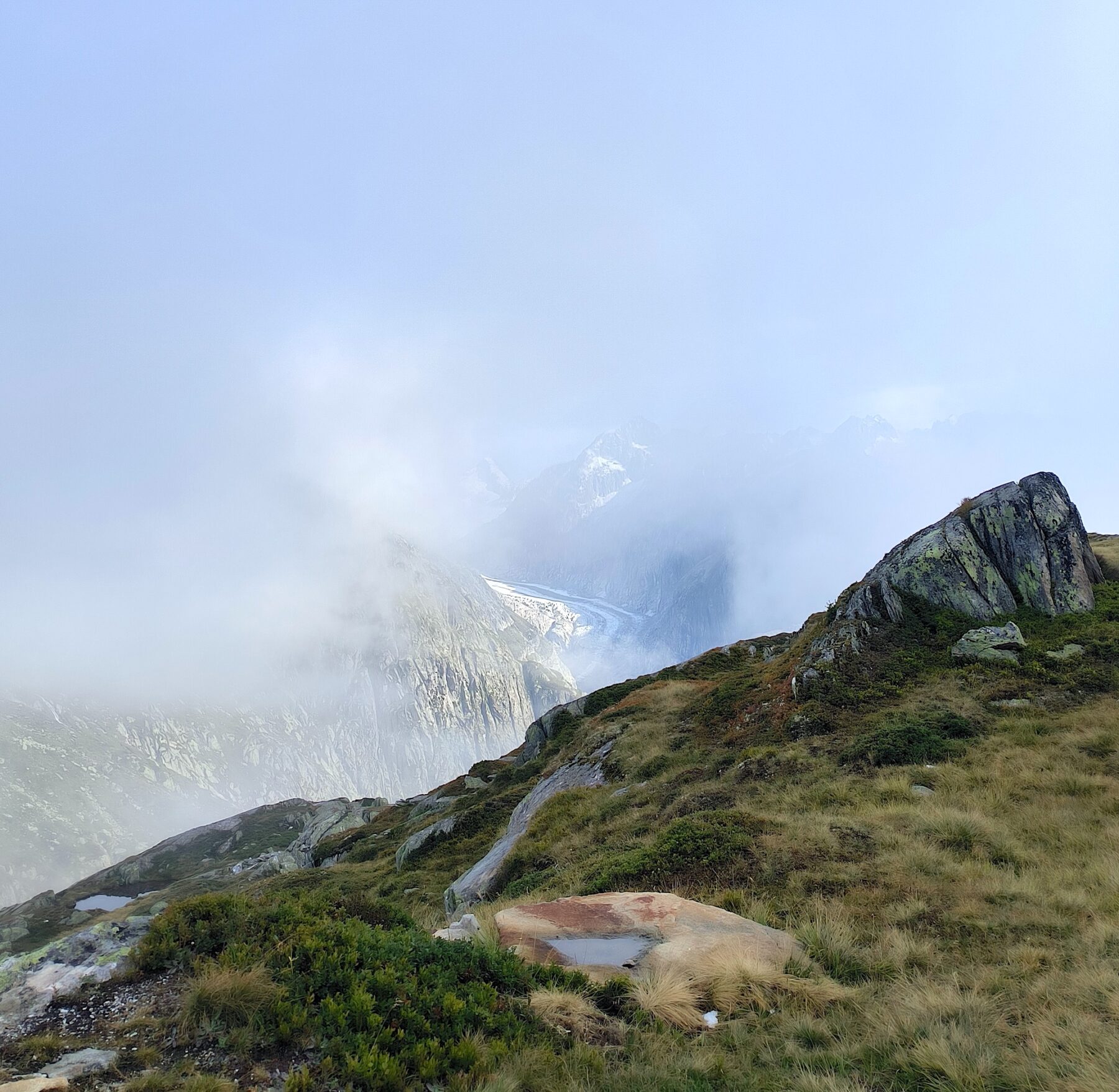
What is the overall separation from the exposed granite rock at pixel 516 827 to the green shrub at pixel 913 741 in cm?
1144

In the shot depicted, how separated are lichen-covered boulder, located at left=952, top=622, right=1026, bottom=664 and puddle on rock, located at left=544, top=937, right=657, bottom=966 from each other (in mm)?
21864

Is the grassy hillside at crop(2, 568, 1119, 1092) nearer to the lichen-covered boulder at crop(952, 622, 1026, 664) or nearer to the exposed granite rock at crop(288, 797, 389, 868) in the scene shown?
the lichen-covered boulder at crop(952, 622, 1026, 664)

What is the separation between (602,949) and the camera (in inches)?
364

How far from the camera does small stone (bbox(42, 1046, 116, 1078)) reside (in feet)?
16.3

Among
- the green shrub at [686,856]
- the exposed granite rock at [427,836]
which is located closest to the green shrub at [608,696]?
the exposed granite rock at [427,836]

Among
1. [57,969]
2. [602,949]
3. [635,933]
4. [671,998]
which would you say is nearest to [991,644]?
[635,933]

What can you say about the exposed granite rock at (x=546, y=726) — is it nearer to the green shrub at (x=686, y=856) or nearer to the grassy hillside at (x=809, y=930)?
the grassy hillside at (x=809, y=930)

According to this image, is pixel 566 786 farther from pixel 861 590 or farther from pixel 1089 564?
pixel 1089 564

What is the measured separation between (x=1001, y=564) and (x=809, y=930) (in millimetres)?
26813

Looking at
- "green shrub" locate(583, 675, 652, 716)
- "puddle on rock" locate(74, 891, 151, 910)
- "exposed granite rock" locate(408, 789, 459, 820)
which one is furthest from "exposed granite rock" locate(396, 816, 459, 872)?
"puddle on rock" locate(74, 891, 151, 910)

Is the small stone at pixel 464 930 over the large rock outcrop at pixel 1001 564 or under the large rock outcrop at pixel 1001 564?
under

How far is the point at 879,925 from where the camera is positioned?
31.8 ft

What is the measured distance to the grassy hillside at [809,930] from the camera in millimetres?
5875

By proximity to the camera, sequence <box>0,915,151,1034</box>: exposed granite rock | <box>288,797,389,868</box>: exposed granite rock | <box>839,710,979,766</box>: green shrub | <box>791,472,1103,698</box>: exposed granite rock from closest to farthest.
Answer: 1. <box>0,915,151,1034</box>: exposed granite rock
2. <box>839,710,979,766</box>: green shrub
3. <box>791,472,1103,698</box>: exposed granite rock
4. <box>288,797,389,868</box>: exposed granite rock
